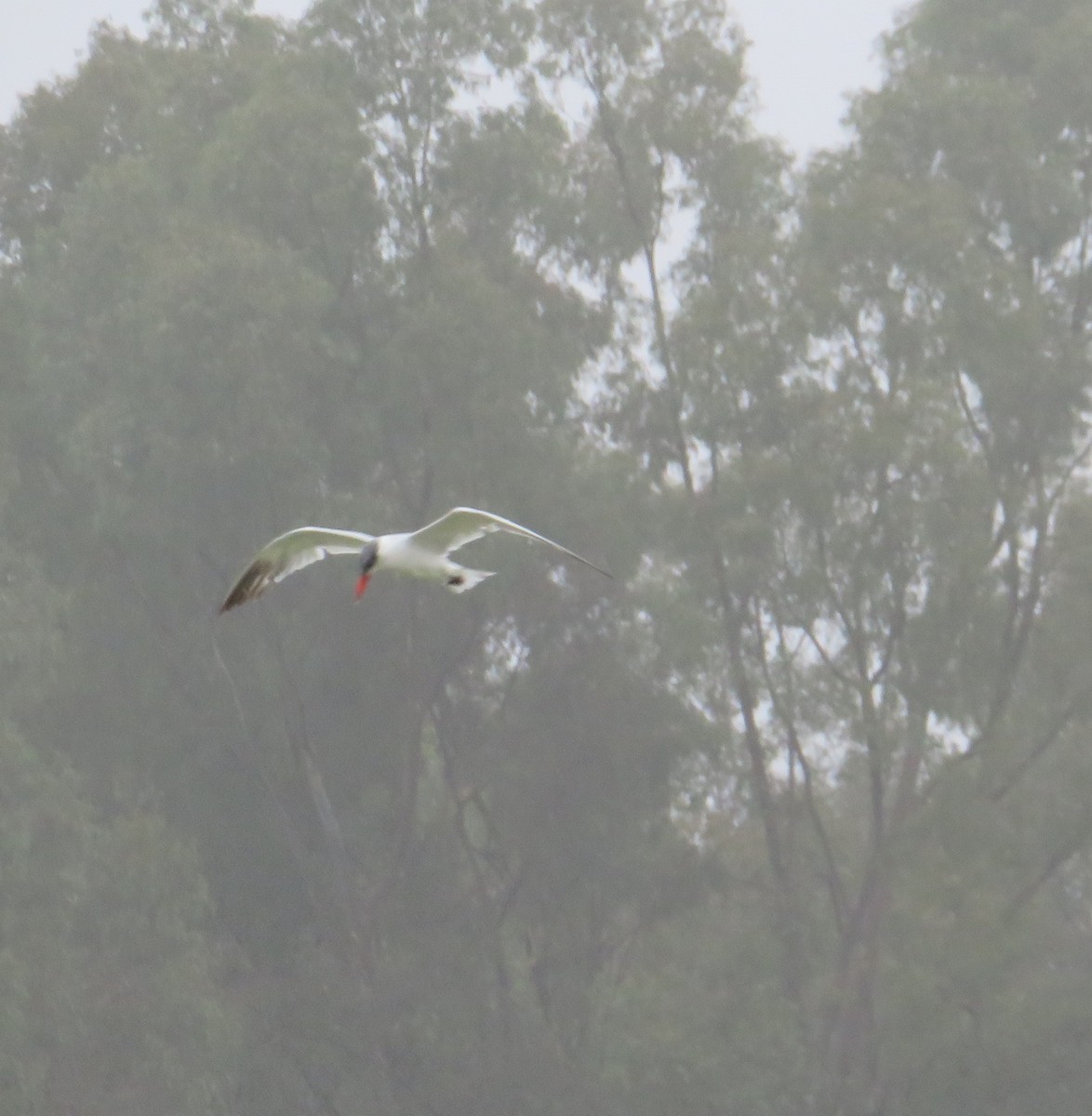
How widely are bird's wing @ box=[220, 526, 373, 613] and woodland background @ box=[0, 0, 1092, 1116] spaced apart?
1048cm

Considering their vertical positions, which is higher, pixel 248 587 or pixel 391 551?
pixel 391 551

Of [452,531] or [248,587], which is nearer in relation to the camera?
[248,587]

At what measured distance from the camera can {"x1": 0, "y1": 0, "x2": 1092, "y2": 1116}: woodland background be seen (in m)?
20.8

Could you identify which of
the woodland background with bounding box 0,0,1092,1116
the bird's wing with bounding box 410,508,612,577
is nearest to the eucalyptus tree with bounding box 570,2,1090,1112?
the woodland background with bounding box 0,0,1092,1116

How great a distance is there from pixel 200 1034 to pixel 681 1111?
4740 mm

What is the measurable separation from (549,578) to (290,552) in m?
13.8

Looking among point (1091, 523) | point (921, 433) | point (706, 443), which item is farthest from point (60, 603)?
point (1091, 523)

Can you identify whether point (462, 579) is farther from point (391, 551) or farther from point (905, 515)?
point (905, 515)

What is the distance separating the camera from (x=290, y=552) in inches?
375

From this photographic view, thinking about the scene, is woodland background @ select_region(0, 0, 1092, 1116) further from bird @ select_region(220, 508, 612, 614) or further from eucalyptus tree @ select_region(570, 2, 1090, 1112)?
bird @ select_region(220, 508, 612, 614)

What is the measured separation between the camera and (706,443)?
21828 millimetres

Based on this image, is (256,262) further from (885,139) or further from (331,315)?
(885,139)

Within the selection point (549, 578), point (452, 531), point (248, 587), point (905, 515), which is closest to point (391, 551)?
point (452, 531)

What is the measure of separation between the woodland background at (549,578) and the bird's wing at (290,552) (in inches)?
413
